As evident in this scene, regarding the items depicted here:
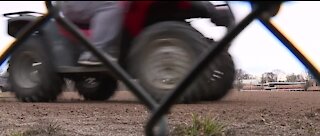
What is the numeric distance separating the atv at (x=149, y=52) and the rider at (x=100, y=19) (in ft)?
0.05

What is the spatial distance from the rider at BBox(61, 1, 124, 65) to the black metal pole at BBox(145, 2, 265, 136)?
18 cm

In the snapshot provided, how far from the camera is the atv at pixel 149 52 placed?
109 cm

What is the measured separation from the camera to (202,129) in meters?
3.52

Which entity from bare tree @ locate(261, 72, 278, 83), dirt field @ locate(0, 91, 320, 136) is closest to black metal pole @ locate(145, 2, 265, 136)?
bare tree @ locate(261, 72, 278, 83)

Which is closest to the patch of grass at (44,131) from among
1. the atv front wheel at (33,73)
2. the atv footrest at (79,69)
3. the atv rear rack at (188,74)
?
the atv front wheel at (33,73)

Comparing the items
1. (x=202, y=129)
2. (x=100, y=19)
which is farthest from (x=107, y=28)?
(x=202, y=129)

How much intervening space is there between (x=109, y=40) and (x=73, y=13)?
0.09 m

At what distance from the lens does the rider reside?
105 centimetres

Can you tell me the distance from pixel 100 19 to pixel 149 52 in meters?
0.17

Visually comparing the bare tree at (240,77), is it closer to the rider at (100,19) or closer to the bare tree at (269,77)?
the bare tree at (269,77)

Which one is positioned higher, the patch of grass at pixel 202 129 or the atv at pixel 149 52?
the atv at pixel 149 52

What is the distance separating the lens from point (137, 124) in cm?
391

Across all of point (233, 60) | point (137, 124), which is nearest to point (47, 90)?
point (233, 60)

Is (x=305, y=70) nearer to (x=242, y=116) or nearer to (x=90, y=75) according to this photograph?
(x=90, y=75)
